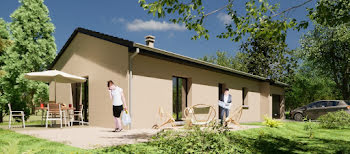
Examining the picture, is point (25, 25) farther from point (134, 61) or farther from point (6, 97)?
point (134, 61)

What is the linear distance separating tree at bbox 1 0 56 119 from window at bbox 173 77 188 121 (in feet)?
43.9

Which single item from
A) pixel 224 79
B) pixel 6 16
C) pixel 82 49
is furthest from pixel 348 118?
pixel 6 16

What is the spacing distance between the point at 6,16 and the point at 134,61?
1644cm

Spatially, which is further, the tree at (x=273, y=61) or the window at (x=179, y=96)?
the tree at (x=273, y=61)

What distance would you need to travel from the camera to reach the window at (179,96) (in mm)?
11203

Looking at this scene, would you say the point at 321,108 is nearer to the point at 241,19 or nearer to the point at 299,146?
the point at 299,146

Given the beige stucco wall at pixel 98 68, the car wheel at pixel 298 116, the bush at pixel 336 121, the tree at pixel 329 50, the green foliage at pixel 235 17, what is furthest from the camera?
the tree at pixel 329 50

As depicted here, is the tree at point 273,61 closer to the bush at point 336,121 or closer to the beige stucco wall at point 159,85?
the beige stucco wall at point 159,85

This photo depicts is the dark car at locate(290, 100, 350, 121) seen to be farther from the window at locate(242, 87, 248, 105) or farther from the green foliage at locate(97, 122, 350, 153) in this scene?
the green foliage at locate(97, 122, 350, 153)

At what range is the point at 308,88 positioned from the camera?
2858 cm

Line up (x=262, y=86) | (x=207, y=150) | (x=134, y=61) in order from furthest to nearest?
(x=262, y=86) → (x=134, y=61) → (x=207, y=150)

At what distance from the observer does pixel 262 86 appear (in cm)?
1809

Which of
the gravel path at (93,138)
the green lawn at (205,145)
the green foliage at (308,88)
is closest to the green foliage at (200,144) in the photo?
the green lawn at (205,145)

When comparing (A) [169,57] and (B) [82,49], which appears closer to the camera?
(A) [169,57]
